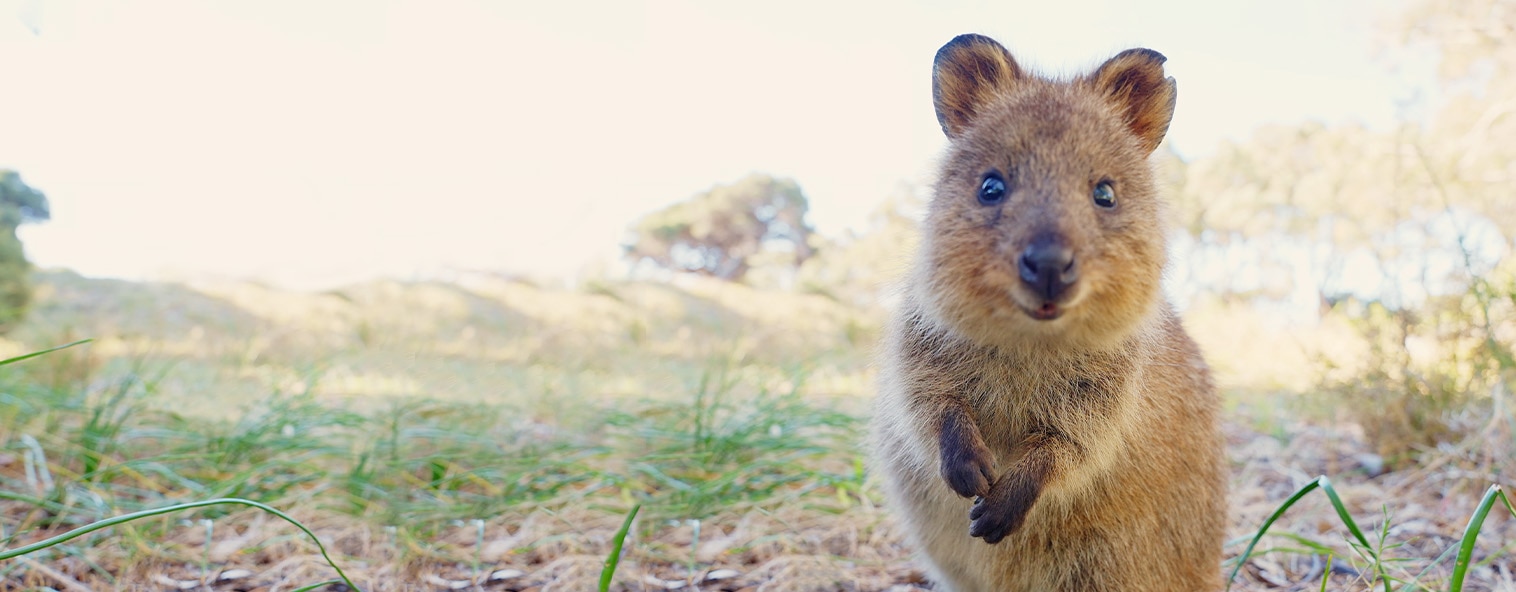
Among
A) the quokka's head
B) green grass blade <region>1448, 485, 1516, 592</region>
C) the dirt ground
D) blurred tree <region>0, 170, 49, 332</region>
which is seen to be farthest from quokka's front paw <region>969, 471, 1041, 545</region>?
blurred tree <region>0, 170, 49, 332</region>

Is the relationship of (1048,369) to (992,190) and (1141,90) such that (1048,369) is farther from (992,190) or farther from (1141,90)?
(1141,90)

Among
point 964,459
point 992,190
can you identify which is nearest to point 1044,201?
point 992,190

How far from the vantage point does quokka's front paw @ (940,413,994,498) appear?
2.65 meters

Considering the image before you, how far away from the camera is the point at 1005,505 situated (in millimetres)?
2670

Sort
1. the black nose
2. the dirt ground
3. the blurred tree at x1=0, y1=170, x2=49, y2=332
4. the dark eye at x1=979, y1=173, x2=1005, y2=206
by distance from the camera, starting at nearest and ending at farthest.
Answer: the black nose → the dark eye at x1=979, y1=173, x2=1005, y2=206 → the dirt ground → the blurred tree at x1=0, y1=170, x2=49, y2=332

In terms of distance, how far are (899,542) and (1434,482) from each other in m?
2.98

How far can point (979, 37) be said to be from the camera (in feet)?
9.64

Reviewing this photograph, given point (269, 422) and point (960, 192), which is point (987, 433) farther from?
point (269, 422)

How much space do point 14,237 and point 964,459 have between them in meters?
10.7

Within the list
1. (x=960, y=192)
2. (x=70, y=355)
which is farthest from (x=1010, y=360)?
(x=70, y=355)

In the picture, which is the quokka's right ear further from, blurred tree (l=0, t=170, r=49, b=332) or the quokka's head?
blurred tree (l=0, t=170, r=49, b=332)

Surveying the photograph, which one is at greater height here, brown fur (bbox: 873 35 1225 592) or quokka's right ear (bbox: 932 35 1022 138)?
quokka's right ear (bbox: 932 35 1022 138)

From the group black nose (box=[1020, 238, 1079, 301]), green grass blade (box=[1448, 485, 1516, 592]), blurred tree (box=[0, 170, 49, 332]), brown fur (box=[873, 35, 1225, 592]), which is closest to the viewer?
green grass blade (box=[1448, 485, 1516, 592])

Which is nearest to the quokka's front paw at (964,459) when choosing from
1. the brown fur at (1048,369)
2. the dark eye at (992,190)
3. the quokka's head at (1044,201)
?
the brown fur at (1048,369)
